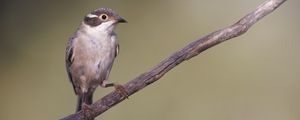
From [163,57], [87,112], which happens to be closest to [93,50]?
[87,112]

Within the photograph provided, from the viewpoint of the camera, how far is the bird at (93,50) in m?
5.64

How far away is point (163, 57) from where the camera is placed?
870 cm

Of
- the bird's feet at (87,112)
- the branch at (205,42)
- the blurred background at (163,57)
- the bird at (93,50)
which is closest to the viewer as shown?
the branch at (205,42)

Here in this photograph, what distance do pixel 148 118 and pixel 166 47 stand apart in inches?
55.3

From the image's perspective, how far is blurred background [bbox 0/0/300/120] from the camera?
312 inches

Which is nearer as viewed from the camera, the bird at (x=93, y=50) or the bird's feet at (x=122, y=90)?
the bird's feet at (x=122, y=90)

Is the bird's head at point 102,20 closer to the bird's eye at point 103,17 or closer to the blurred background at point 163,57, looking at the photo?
the bird's eye at point 103,17

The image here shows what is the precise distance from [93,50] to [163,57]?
307 cm

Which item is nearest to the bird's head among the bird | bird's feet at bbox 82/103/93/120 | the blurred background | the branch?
the bird

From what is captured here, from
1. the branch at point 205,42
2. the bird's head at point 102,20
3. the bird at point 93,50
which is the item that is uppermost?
the bird's head at point 102,20

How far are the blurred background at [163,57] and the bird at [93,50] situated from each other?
1.92 m

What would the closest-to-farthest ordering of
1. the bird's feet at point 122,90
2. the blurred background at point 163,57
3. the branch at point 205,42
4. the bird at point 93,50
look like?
the branch at point 205,42
the bird's feet at point 122,90
the bird at point 93,50
the blurred background at point 163,57

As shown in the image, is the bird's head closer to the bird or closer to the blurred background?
the bird

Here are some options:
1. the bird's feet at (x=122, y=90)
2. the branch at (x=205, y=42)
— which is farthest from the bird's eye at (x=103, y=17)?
the branch at (x=205, y=42)
